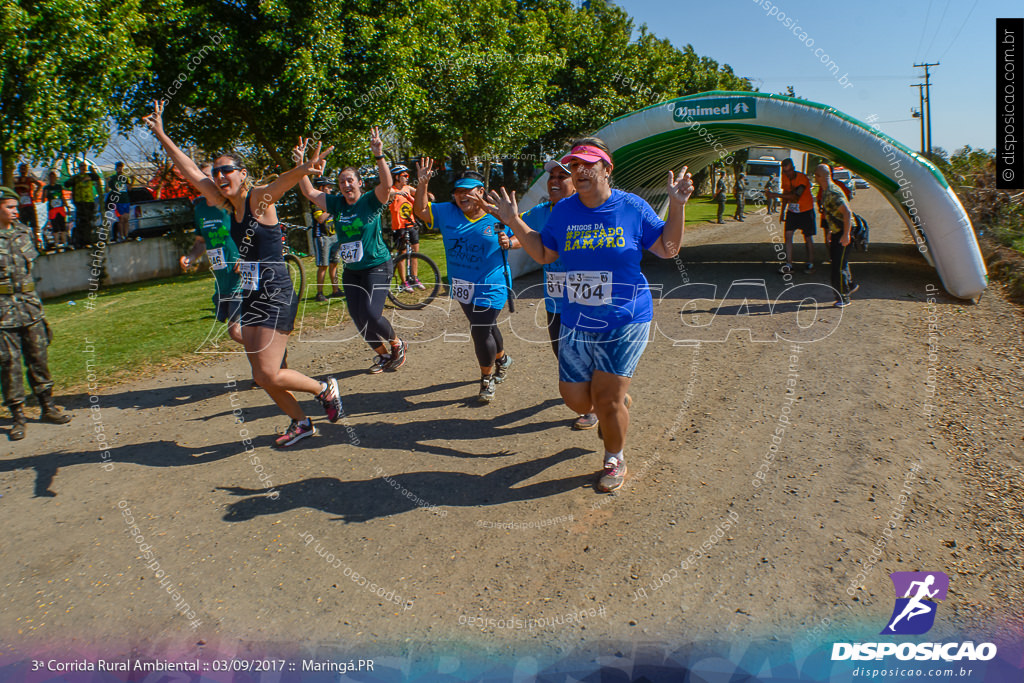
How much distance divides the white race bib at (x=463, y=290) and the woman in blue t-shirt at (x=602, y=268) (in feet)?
5.25

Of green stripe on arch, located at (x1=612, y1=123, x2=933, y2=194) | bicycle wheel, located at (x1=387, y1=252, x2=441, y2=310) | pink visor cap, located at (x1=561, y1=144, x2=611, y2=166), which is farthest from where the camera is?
bicycle wheel, located at (x1=387, y1=252, x2=441, y2=310)

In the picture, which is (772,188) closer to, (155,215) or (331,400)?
(155,215)

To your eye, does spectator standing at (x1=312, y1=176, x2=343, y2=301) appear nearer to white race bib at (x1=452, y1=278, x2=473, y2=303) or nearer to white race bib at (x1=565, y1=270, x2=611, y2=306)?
white race bib at (x1=452, y1=278, x2=473, y2=303)

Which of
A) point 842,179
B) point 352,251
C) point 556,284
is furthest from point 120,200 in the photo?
point 842,179

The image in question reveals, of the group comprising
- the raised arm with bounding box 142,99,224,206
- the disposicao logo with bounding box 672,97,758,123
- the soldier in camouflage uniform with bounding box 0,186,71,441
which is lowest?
the soldier in camouflage uniform with bounding box 0,186,71,441

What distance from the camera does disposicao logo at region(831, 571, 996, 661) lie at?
8.99ft

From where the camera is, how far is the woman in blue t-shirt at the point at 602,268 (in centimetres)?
383

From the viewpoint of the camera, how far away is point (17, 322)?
221 inches

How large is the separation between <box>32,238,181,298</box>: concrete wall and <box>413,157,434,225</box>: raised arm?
34.7 feet

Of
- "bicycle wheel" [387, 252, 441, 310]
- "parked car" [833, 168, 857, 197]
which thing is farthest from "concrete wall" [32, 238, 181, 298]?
"parked car" [833, 168, 857, 197]

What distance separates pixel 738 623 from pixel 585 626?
0.69 meters

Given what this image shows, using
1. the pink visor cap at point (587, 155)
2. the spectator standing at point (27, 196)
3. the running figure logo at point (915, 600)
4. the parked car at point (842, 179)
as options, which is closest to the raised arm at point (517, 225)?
the pink visor cap at point (587, 155)

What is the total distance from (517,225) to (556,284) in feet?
1.79

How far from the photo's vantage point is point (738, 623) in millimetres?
2934
